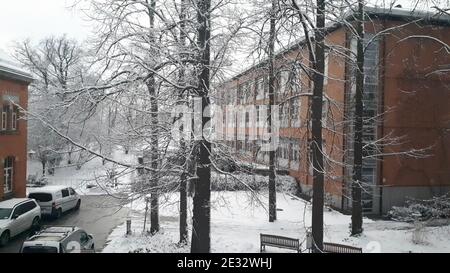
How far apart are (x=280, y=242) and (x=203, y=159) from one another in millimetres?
4676

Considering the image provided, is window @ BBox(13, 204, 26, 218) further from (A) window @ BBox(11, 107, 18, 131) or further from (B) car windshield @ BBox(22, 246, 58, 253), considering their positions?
(B) car windshield @ BBox(22, 246, 58, 253)

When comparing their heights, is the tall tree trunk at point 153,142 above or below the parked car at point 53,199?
above

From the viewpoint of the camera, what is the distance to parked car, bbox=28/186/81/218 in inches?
719

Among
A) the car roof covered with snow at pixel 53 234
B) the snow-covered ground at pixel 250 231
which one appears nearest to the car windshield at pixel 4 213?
the snow-covered ground at pixel 250 231

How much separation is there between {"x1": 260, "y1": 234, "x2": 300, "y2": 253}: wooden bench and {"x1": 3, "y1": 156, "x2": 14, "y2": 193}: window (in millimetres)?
14284

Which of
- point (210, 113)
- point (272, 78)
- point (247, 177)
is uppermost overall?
point (272, 78)

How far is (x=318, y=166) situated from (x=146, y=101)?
472cm

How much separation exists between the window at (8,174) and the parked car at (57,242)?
10.5 meters

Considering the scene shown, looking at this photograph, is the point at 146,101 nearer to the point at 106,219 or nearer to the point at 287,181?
the point at 106,219

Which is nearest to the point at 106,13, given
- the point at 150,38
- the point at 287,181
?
the point at 150,38

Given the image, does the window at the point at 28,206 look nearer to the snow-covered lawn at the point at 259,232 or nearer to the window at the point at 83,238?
the snow-covered lawn at the point at 259,232

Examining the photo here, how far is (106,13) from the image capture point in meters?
8.71

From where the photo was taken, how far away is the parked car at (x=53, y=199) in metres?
18.3

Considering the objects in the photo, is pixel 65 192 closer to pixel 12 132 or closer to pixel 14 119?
pixel 12 132
